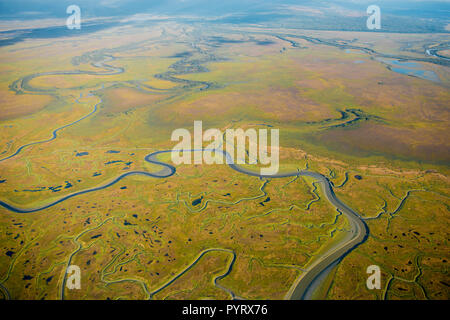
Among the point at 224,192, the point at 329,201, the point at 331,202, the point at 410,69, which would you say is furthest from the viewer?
the point at 410,69

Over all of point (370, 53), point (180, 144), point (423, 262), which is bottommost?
point (423, 262)

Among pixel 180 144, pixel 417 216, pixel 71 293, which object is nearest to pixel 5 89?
pixel 180 144

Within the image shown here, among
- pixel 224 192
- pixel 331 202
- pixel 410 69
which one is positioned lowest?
pixel 331 202

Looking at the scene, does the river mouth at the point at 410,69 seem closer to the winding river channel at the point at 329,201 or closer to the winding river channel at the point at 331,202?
the winding river channel at the point at 329,201

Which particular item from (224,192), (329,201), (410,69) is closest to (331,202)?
(329,201)

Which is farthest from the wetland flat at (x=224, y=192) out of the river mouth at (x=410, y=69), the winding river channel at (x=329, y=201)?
the river mouth at (x=410, y=69)

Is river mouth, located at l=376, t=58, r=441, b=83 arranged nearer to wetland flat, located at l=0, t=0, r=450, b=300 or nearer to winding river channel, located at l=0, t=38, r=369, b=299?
wetland flat, located at l=0, t=0, r=450, b=300

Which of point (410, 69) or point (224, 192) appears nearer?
point (224, 192)

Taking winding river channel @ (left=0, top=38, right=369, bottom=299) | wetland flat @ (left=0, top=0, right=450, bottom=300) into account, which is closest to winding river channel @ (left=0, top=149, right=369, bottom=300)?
winding river channel @ (left=0, top=38, right=369, bottom=299)

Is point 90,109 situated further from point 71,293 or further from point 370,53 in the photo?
point 370,53

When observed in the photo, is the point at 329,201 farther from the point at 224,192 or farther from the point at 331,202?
the point at 224,192

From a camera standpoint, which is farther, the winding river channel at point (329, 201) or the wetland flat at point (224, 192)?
the wetland flat at point (224, 192)
